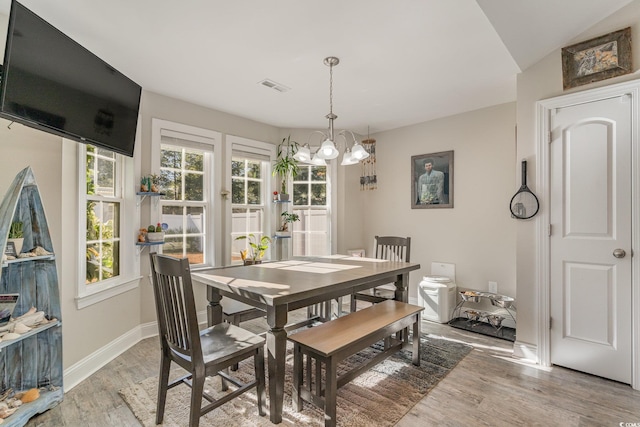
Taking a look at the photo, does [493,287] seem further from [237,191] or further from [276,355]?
[237,191]

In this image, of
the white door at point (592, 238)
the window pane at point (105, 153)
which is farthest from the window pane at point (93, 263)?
the white door at point (592, 238)

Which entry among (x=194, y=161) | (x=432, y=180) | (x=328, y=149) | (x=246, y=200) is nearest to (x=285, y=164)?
(x=246, y=200)

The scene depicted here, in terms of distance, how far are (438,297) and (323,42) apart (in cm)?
307

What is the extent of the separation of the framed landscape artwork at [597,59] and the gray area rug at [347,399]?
255 centimetres

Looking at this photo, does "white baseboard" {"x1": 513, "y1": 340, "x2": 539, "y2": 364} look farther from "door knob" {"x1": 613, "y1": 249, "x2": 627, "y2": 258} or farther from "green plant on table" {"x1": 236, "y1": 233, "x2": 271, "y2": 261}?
"green plant on table" {"x1": 236, "y1": 233, "x2": 271, "y2": 261}

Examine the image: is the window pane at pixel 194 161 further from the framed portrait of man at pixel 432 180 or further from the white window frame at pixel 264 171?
the framed portrait of man at pixel 432 180

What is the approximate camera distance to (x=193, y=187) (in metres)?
3.81

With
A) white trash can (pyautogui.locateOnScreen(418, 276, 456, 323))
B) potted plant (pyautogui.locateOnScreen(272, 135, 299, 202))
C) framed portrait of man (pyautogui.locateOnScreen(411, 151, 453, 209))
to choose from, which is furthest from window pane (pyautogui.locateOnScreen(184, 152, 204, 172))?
white trash can (pyautogui.locateOnScreen(418, 276, 456, 323))

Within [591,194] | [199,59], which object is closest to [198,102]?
[199,59]

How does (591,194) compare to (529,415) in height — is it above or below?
above

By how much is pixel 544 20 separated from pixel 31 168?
371 centimetres

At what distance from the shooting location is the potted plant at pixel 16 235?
75.9 inches

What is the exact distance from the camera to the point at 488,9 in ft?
6.74

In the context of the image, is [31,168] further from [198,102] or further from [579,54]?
[579,54]
